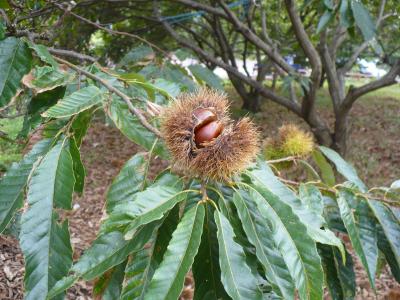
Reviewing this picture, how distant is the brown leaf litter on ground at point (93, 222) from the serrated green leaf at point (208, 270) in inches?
38.0

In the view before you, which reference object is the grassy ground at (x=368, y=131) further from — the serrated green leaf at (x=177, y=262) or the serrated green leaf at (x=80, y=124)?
the serrated green leaf at (x=177, y=262)

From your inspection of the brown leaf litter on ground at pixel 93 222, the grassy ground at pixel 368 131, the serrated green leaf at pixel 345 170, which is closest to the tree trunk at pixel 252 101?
the grassy ground at pixel 368 131

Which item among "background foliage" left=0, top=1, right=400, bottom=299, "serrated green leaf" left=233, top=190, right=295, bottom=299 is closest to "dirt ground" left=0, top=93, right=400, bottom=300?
"background foliage" left=0, top=1, right=400, bottom=299

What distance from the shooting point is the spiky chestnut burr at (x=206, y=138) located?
95cm

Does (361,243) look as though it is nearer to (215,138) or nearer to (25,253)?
(215,138)

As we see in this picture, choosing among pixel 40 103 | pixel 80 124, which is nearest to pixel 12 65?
pixel 40 103

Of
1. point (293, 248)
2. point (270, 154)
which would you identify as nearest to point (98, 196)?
point (270, 154)

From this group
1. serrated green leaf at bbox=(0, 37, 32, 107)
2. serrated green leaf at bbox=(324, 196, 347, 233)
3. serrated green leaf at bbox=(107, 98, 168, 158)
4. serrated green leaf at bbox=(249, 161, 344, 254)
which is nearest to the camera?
serrated green leaf at bbox=(249, 161, 344, 254)

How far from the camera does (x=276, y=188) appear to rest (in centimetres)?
94

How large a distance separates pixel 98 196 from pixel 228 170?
3.55 metres

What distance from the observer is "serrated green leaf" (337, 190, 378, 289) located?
1.14m

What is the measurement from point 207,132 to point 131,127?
23 cm

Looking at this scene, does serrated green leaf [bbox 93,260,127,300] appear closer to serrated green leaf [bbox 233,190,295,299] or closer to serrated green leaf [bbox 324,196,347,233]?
serrated green leaf [bbox 233,190,295,299]

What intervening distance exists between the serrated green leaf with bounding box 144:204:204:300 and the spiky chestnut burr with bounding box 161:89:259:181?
0.50ft
